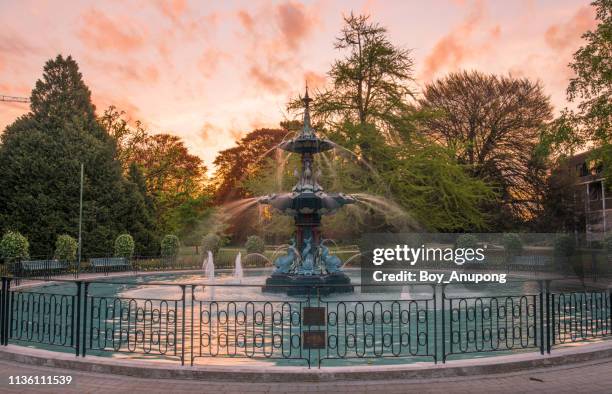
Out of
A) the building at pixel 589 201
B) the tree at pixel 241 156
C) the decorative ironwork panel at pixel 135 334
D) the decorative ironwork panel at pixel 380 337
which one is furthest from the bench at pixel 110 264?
the building at pixel 589 201

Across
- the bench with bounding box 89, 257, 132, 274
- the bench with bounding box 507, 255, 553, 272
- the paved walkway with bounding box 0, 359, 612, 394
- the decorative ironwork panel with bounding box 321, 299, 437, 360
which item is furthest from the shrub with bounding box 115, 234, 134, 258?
the paved walkway with bounding box 0, 359, 612, 394

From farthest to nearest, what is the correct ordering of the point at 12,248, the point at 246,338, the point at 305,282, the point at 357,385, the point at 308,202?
the point at 12,248, the point at 308,202, the point at 305,282, the point at 246,338, the point at 357,385

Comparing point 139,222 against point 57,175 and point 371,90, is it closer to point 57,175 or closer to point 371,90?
point 57,175

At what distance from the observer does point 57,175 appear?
3525 centimetres

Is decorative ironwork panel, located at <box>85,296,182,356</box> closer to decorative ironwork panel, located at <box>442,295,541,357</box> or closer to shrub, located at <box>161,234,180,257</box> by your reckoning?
decorative ironwork panel, located at <box>442,295,541,357</box>

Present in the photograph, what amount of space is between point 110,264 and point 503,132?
3444 cm

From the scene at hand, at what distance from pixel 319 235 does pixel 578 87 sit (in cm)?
1934

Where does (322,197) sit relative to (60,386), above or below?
above

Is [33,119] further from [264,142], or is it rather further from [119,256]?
[264,142]

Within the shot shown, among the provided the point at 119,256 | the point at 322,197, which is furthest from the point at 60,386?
the point at 119,256

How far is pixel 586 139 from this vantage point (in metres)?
29.7

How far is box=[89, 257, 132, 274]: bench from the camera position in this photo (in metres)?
28.2

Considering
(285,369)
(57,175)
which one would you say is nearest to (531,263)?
(285,369)
